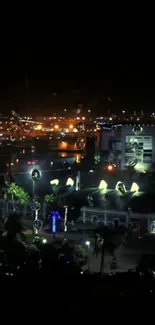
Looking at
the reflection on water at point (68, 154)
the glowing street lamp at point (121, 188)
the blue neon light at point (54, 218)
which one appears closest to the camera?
the blue neon light at point (54, 218)

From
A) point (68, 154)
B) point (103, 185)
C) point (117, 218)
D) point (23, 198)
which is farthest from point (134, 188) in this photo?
point (68, 154)

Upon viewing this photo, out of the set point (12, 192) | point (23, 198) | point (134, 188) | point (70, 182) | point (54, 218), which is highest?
point (70, 182)

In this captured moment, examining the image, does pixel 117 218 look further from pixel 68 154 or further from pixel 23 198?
pixel 68 154

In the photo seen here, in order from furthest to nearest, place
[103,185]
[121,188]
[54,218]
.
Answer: [103,185], [121,188], [54,218]

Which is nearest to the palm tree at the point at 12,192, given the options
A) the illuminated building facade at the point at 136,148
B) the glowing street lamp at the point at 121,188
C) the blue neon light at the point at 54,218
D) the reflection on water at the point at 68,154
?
the blue neon light at the point at 54,218

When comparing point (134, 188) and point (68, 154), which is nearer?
point (134, 188)

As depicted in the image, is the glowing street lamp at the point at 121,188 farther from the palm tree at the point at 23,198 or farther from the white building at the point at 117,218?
the palm tree at the point at 23,198

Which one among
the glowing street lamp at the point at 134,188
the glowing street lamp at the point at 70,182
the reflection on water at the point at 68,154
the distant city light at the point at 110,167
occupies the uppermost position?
the reflection on water at the point at 68,154

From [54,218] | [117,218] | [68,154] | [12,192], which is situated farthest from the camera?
[68,154]

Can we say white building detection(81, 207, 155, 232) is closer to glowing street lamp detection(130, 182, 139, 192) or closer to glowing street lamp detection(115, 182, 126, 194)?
glowing street lamp detection(115, 182, 126, 194)

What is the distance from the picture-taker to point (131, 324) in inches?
221

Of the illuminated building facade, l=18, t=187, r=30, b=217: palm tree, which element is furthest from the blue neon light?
the illuminated building facade

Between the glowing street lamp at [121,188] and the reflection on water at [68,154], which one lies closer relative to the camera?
the glowing street lamp at [121,188]

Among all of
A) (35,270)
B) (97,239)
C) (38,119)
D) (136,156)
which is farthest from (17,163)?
(35,270)
